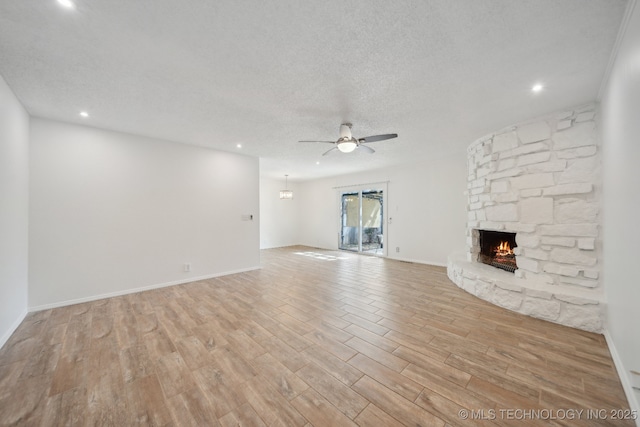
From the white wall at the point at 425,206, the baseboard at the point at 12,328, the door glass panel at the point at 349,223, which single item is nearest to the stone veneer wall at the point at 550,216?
the white wall at the point at 425,206

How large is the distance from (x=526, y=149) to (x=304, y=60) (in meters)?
3.15

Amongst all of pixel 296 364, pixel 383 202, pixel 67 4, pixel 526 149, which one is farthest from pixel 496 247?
pixel 67 4

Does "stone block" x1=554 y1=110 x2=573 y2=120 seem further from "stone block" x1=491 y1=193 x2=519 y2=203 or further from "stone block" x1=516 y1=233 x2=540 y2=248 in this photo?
"stone block" x1=516 y1=233 x2=540 y2=248

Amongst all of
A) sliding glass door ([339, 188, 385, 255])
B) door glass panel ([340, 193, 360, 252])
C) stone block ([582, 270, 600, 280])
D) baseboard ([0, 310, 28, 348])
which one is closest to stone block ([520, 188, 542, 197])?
stone block ([582, 270, 600, 280])

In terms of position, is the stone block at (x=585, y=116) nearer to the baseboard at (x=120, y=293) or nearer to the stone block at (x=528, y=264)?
the stone block at (x=528, y=264)

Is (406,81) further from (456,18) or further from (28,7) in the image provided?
(28,7)

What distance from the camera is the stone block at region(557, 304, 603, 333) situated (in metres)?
2.39

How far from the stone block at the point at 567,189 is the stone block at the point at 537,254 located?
729 millimetres

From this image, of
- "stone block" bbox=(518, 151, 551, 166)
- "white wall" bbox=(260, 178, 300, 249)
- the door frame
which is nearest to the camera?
"stone block" bbox=(518, 151, 551, 166)

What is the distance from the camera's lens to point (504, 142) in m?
3.33

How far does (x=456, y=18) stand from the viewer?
157 centimetres

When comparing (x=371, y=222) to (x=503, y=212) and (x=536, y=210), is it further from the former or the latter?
(x=536, y=210)

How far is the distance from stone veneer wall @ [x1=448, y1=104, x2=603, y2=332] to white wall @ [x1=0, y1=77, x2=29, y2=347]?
564 cm

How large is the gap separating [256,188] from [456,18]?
175 inches
